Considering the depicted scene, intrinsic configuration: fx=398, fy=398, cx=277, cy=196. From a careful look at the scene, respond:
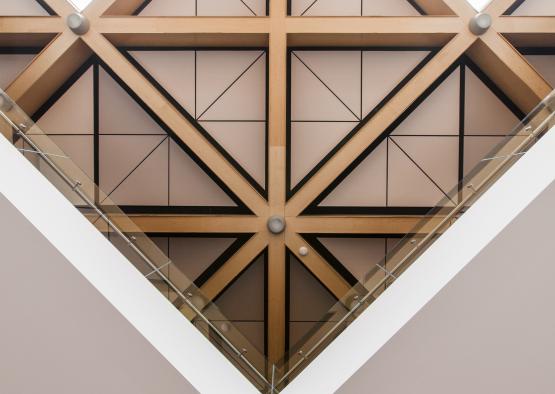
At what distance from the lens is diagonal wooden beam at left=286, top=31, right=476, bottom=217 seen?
10.8 m

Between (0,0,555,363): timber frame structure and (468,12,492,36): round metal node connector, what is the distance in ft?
0.53

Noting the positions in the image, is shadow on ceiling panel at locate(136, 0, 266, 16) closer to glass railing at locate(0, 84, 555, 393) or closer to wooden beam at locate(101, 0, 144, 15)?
wooden beam at locate(101, 0, 144, 15)

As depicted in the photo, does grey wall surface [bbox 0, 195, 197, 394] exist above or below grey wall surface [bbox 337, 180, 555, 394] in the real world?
above

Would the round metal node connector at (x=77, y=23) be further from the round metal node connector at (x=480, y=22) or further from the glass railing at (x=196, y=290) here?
the round metal node connector at (x=480, y=22)

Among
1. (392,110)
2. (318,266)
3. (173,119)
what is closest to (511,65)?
(392,110)

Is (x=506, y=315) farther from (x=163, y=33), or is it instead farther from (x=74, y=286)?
(x=163, y=33)

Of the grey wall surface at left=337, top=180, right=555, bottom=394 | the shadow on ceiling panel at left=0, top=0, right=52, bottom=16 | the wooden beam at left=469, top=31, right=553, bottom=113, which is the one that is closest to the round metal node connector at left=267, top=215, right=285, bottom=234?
the grey wall surface at left=337, top=180, right=555, bottom=394

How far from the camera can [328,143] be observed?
11.7m

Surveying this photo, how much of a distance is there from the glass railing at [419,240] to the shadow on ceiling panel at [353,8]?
6.67 m

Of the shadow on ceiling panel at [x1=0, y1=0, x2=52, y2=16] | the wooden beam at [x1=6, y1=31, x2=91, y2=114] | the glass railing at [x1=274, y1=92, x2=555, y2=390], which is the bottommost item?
the glass railing at [x1=274, y1=92, x2=555, y2=390]

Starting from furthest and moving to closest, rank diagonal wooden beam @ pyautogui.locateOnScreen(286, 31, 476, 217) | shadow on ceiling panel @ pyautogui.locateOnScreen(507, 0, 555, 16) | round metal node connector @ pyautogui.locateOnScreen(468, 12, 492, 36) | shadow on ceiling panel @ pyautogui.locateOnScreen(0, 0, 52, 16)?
shadow on ceiling panel @ pyautogui.locateOnScreen(0, 0, 52, 16) < shadow on ceiling panel @ pyautogui.locateOnScreen(507, 0, 555, 16) < diagonal wooden beam @ pyautogui.locateOnScreen(286, 31, 476, 217) < round metal node connector @ pyautogui.locateOnScreen(468, 12, 492, 36)

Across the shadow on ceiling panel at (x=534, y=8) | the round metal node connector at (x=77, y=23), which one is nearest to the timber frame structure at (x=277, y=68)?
the round metal node connector at (x=77, y=23)

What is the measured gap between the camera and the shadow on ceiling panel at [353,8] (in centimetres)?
1129

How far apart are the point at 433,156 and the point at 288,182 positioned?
14.3 ft
